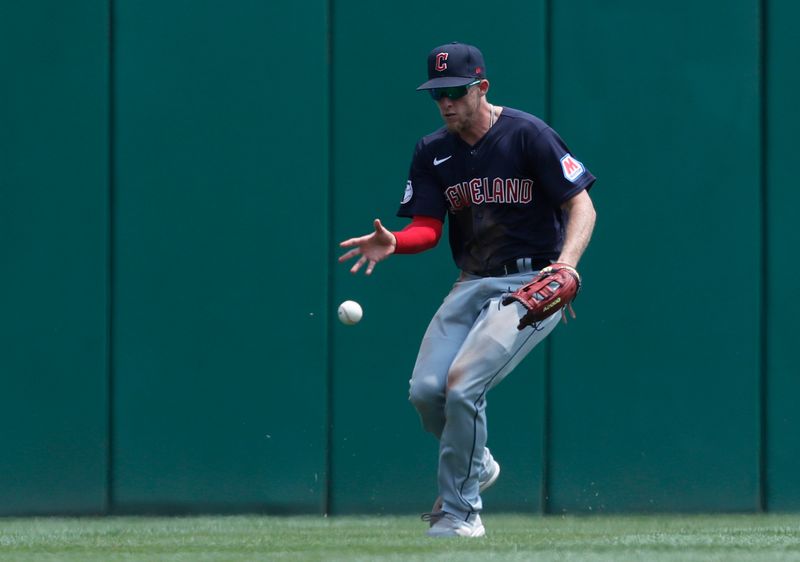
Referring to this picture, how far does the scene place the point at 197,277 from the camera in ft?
22.6

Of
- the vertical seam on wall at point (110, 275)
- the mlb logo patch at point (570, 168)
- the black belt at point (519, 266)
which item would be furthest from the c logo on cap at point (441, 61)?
the vertical seam on wall at point (110, 275)

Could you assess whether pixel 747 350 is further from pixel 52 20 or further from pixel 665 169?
pixel 52 20

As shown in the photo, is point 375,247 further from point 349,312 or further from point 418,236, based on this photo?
point 349,312

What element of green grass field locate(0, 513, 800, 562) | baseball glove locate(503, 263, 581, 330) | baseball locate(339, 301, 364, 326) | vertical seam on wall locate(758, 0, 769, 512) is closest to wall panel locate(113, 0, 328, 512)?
green grass field locate(0, 513, 800, 562)

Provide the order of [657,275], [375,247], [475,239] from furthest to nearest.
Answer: [657,275], [475,239], [375,247]

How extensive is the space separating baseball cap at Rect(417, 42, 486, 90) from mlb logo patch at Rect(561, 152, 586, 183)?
1.49 feet

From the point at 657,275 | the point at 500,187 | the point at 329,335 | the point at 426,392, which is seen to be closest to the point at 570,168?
the point at 500,187

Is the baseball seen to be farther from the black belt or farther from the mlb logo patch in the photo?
the mlb logo patch

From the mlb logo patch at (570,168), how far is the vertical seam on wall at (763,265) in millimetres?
1901

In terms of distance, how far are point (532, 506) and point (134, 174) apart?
246cm

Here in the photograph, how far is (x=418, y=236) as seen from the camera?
5.60 m

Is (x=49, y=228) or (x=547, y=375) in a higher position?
(x=49, y=228)

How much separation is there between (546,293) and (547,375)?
6.02ft

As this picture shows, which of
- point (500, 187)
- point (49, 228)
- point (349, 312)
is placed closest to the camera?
point (500, 187)
